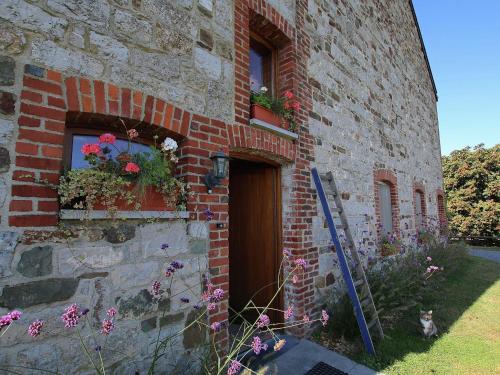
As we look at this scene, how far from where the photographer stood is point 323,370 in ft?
10.7

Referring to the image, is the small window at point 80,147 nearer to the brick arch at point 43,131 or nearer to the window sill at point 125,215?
the brick arch at point 43,131

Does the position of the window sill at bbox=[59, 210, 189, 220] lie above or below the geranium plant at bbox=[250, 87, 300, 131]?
below

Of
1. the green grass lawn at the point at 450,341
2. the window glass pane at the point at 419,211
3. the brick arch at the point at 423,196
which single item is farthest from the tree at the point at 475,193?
the green grass lawn at the point at 450,341

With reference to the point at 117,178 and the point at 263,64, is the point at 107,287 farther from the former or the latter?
the point at 263,64

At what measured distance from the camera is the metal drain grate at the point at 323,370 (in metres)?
3.21

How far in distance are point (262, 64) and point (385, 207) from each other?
450cm

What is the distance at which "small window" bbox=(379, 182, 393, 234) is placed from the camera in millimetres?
6840

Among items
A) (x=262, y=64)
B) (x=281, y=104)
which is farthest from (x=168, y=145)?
(x=262, y=64)

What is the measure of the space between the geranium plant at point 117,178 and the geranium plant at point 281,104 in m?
1.51

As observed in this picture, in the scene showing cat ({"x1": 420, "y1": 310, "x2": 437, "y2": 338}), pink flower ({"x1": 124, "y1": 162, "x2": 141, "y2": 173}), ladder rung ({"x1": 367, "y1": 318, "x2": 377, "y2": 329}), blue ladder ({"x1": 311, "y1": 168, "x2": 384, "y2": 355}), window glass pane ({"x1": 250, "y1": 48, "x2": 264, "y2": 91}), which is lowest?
cat ({"x1": 420, "y1": 310, "x2": 437, "y2": 338})

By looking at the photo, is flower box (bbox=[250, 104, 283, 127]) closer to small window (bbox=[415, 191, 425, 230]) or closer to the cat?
the cat

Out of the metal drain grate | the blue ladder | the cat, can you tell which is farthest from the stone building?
the cat

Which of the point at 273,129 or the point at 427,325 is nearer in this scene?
the point at 273,129

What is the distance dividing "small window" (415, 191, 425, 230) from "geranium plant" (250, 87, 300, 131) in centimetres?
643
